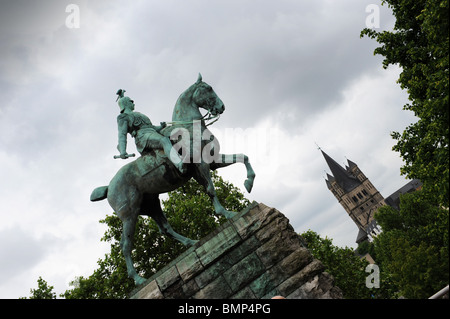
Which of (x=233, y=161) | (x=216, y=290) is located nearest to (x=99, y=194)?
(x=233, y=161)

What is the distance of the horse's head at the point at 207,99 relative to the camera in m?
7.21

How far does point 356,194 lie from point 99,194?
107 m

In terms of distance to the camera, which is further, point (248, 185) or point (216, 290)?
point (248, 185)

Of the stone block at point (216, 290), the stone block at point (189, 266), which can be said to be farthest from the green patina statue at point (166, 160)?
the stone block at point (216, 290)

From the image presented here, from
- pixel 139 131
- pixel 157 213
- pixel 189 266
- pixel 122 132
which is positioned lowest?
pixel 189 266

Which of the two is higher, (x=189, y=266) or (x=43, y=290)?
(x=43, y=290)

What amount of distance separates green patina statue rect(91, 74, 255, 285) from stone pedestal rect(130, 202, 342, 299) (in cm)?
89

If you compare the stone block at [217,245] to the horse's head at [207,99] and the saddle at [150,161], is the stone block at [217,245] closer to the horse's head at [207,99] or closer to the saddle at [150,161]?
the saddle at [150,161]

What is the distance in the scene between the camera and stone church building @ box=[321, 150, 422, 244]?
10125cm

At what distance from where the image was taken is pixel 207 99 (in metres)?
7.21

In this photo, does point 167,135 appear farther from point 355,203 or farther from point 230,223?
point 355,203

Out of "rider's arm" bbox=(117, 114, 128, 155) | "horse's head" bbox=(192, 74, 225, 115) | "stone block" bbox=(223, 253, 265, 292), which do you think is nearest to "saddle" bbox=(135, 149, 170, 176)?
"rider's arm" bbox=(117, 114, 128, 155)

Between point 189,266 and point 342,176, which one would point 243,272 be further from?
point 342,176
